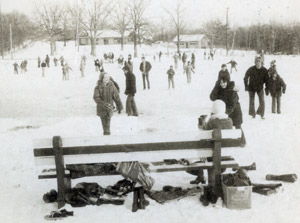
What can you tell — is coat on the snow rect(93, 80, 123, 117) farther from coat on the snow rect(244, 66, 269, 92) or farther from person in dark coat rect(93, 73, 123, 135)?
coat on the snow rect(244, 66, 269, 92)

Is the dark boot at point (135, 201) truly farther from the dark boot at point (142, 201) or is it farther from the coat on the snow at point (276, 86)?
the coat on the snow at point (276, 86)

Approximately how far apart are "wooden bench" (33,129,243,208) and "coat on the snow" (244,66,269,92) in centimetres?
506

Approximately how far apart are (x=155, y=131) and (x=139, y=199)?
194 inches

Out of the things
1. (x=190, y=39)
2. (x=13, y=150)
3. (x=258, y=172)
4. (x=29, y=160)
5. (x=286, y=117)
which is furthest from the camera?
(x=190, y=39)

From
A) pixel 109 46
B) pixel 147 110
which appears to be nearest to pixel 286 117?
pixel 147 110

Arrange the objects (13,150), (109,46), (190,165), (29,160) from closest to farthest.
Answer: (190,165) < (29,160) < (13,150) < (109,46)

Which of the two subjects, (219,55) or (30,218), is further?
(219,55)

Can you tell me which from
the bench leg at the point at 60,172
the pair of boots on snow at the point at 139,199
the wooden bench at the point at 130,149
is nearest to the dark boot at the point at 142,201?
the pair of boots on snow at the point at 139,199

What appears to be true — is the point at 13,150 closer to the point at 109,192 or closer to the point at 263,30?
the point at 109,192

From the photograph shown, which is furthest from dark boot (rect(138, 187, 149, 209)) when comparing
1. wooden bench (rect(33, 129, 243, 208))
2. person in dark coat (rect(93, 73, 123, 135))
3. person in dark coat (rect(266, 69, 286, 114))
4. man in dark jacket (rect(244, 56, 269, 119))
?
person in dark coat (rect(266, 69, 286, 114))

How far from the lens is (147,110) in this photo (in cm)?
1248

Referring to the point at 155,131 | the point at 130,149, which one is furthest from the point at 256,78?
the point at 130,149

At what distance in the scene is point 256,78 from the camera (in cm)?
889

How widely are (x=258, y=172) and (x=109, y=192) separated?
2.20 meters
